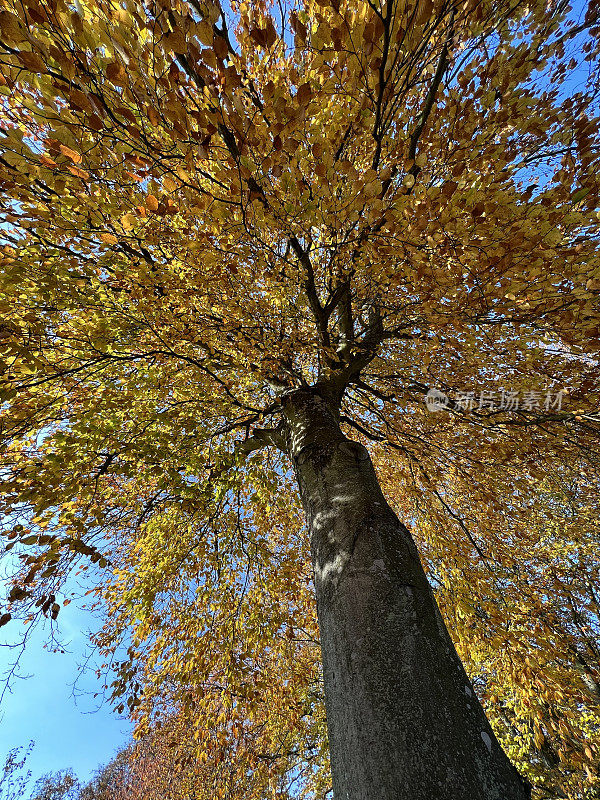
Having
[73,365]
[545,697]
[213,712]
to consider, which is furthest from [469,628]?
[73,365]

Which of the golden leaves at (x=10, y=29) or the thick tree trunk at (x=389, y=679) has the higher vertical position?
the golden leaves at (x=10, y=29)

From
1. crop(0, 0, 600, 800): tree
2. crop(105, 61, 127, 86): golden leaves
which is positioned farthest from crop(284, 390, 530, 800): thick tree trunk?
crop(105, 61, 127, 86): golden leaves

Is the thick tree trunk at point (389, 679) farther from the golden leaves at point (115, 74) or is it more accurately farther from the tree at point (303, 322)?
the golden leaves at point (115, 74)

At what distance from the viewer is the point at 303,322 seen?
5953mm

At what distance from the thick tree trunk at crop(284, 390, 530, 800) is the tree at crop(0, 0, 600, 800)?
0.04 ft

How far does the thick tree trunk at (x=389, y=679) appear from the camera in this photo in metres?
Answer: 1.26

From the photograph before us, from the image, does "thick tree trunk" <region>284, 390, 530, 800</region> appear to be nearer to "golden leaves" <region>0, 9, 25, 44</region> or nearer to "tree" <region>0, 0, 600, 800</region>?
"tree" <region>0, 0, 600, 800</region>

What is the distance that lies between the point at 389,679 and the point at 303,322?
5101 mm

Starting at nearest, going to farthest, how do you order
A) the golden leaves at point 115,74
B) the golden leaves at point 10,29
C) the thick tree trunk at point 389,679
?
the thick tree trunk at point 389,679
the golden leaves at point 10,29
the golden leaves at point 115,74

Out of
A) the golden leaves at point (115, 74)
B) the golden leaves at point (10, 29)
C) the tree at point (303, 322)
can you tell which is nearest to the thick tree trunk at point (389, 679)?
the tree at point (303, 322)

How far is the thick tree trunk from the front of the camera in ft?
4.15

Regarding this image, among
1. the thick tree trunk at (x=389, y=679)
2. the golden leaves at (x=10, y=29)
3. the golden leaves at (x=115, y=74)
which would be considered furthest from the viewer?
the golden leaves at (x=115, y=74)

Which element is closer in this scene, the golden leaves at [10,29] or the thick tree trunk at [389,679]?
the thick tree trunk at [389,679]

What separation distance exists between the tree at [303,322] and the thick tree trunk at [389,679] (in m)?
0.01
